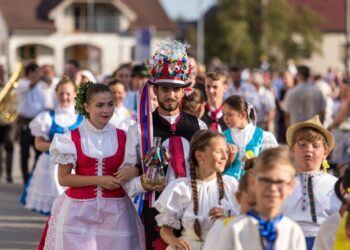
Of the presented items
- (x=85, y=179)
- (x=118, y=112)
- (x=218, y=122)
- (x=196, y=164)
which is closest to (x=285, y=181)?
(x=196, y=164)

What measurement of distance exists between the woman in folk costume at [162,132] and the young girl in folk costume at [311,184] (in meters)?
0.74

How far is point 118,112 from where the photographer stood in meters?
11.1

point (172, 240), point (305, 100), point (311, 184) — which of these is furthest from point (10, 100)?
point (172, 240)

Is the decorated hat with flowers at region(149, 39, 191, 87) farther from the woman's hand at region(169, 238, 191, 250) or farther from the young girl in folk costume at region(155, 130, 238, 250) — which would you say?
the woman's hand at region(169, 238, 191, 250)

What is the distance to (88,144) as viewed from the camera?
7215 mm

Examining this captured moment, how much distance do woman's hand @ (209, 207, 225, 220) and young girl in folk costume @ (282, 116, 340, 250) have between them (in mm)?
512

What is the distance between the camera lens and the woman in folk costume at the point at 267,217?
16.4 ft

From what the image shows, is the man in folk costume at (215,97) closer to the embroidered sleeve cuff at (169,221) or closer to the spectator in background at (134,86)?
the spectator in background at (134,86)

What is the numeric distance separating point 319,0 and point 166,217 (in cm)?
7726

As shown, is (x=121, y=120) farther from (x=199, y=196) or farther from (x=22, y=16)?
(x=22, y=16)

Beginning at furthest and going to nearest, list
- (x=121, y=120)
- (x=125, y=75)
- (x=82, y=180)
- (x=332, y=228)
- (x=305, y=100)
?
(x=305, y=100) < (x=125, y=75) < (x=121, y=120) < (x=82, y=180) < (x=332, y=228)

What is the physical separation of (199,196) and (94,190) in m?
1.29

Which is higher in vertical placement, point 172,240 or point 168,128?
point 168,128

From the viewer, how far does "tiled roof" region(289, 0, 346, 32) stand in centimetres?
8131
